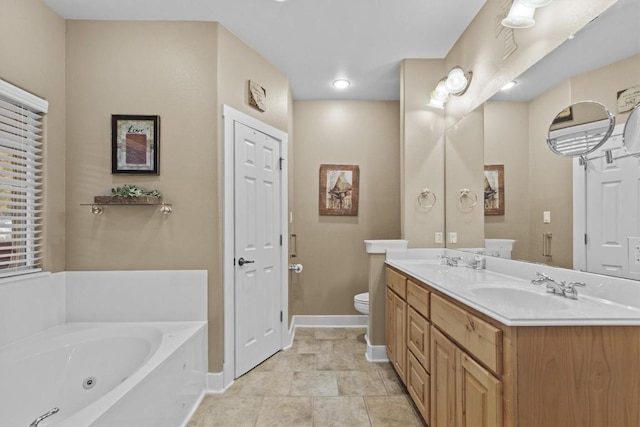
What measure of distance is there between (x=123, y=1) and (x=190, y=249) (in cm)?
176

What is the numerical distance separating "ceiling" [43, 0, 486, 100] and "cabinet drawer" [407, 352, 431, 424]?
235 centimetres

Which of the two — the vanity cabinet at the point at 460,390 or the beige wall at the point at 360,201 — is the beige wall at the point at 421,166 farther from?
the vanity cabinet at the point at 460,390

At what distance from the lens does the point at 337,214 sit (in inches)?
146

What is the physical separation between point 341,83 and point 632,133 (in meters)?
2.55

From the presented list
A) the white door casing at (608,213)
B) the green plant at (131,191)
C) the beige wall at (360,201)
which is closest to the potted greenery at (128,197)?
the green plant at (131,191)

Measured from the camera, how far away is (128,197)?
222cm

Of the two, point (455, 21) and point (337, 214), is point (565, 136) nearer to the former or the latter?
point (455, 21)

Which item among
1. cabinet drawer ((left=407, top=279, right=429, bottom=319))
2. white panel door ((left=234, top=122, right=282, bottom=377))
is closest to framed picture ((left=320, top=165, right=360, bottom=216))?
white panel door ((left=234, top=122, right=282, bottom=377))

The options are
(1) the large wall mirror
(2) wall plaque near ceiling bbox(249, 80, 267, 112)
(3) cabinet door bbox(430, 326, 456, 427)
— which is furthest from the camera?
(2) wall plaque near ceiling bbox(249, 80, 267, 112)

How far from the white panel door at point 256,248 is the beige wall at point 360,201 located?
2.53ft

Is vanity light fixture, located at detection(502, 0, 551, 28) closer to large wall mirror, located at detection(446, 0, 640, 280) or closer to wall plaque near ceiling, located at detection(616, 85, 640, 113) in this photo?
large wall mirror, located at detection(446, 0, 640, 280)

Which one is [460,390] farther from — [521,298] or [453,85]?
[453,85]

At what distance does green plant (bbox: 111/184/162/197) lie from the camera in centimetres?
224

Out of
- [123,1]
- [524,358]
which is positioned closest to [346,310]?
[524,358]
